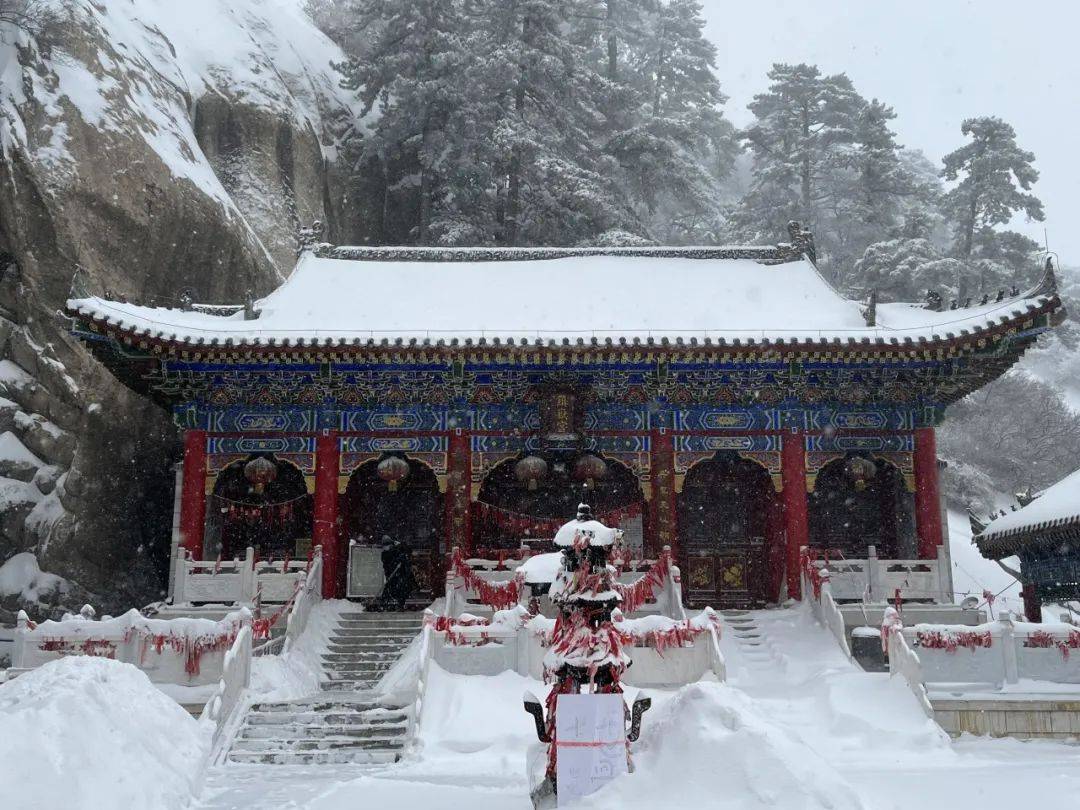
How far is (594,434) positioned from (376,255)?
7620 mm

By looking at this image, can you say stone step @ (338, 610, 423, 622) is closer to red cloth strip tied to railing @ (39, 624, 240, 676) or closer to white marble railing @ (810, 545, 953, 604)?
red cloth strip tied to railing @ (39, 624, 240, 676)

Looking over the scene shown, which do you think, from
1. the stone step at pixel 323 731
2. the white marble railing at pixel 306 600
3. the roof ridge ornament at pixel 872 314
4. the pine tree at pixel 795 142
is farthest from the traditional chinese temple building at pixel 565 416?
the pine tree at pixel 795 142

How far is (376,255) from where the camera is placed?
23141 millimetres

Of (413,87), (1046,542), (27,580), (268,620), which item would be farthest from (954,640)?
(413,87)

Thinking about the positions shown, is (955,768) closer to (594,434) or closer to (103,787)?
(103,787)

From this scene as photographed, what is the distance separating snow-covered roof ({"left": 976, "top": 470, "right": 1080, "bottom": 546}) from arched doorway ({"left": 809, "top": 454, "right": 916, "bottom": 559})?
66.6 inches

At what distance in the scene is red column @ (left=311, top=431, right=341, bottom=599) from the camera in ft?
57.8

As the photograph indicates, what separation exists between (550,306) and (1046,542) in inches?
375

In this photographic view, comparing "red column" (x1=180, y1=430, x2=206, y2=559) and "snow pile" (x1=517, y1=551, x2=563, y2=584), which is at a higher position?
"red column" (x1=180, y1=430, x2=206, y2=559)

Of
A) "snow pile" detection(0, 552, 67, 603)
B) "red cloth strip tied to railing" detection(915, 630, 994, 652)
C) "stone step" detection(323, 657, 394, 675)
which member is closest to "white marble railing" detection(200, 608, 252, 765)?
"stone step" detection(323, 657, 394, 675)

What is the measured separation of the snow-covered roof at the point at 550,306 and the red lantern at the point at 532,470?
2.21 m

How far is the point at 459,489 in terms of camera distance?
1825 centimetres

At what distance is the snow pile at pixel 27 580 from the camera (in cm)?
2050

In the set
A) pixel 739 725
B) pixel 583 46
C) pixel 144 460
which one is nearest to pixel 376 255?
pixel 144 460
